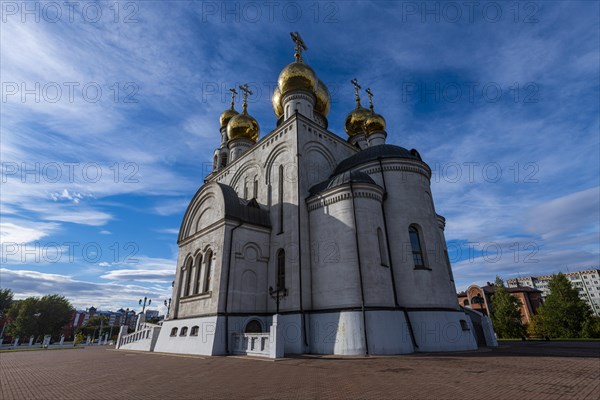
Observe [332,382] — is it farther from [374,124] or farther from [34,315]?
[34,315]

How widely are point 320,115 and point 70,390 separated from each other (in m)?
21.3

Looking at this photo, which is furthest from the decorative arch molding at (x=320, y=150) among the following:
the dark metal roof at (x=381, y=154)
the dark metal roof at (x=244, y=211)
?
the dark metal roof at (x=244, y=211)

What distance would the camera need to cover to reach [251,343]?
531 inches

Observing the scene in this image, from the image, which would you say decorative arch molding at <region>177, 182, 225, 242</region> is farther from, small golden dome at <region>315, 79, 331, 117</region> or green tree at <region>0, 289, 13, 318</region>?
green tree at <region>0, 289, 13, 318</region>

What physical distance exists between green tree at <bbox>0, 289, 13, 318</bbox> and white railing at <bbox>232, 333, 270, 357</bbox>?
59549mm

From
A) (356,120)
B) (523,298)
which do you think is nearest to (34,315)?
(356,120)

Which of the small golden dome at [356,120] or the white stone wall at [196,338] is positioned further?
the small golden dome at [356,120]

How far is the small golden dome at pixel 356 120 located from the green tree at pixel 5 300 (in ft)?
209

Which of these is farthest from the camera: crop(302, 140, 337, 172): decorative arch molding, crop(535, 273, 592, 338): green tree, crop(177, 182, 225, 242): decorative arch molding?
crop(535, 273, 592, 338): green tree

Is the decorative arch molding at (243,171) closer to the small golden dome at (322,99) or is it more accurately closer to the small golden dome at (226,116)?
the small golden dome at (322,99)

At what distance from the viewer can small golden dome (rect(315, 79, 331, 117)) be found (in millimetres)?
23484

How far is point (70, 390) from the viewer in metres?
6.71

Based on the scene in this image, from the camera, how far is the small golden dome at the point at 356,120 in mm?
26188

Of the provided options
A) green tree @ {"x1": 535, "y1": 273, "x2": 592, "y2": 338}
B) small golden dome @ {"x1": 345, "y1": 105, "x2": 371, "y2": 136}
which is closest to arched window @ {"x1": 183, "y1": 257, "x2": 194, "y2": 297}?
small golden dome @ {"x1": 345, "y1": 105, "x2": 371, "y2": 136}
